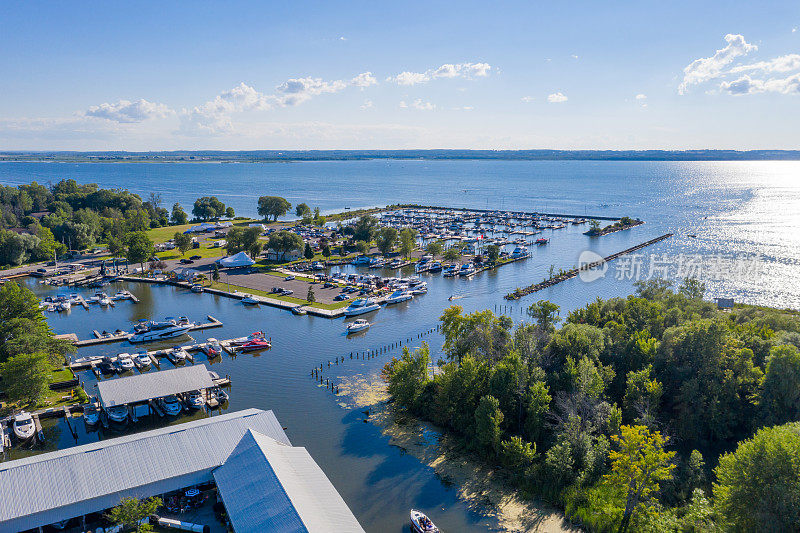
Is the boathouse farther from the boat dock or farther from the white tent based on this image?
the white tent

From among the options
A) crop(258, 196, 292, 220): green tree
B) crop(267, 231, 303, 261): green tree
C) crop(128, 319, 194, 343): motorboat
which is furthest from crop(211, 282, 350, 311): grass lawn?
crop(258, 196, 292, 220): green tree

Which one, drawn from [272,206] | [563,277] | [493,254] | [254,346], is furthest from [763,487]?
[272,206]

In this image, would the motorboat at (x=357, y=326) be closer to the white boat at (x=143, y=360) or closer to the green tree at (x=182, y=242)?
the white boat at (x=143, y=360)

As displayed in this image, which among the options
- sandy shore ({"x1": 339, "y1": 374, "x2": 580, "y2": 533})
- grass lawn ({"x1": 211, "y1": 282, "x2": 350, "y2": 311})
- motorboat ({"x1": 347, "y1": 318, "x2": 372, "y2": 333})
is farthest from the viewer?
grass lawn ({"x1": 211, "y1": 282, "x2": 350, "y2": 311})

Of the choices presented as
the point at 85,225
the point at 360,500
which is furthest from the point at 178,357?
the point at 85,225

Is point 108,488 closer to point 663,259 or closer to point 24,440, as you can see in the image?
point 24,440

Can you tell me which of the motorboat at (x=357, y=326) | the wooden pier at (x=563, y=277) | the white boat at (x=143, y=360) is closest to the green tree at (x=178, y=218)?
the motorboat at (x=357, y=326)
